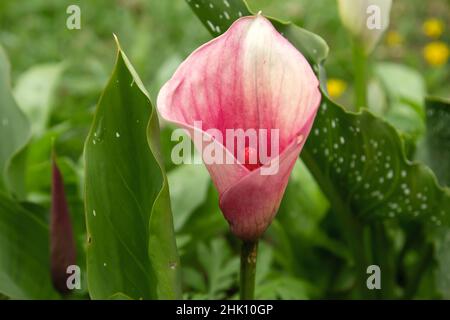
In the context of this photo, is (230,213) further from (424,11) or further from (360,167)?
(424,11)

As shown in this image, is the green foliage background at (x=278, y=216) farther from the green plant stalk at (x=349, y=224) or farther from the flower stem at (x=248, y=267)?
the flower stem at (x=248, y=267)

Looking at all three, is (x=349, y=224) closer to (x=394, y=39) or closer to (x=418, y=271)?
Result: (x=418, y=271)

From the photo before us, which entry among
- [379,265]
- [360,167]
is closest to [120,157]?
[360,167]

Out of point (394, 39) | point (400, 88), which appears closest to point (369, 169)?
point (400, 88)

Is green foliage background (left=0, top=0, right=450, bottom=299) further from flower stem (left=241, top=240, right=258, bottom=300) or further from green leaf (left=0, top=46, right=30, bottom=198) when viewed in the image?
flower stem (left=241, top=240, right=258, bottom=300)

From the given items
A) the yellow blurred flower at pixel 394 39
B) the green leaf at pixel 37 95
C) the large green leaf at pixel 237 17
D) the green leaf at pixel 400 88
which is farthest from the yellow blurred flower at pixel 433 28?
the large green leaf at pixel 237 17
